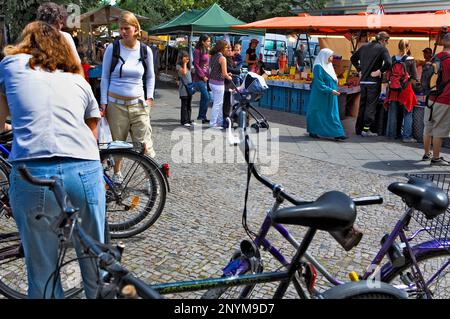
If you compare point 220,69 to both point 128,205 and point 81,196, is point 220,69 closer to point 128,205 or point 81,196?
point 128,205

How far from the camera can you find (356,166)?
23.3 feet

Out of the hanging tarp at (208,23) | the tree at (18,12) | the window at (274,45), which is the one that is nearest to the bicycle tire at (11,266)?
the tree at (18,12)

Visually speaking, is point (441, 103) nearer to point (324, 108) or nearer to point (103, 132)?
point (324, 108)

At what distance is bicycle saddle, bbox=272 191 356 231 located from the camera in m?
1.81

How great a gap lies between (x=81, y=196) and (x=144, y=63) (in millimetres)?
2707

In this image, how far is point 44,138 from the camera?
224 centimetres

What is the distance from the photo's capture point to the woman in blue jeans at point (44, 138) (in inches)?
88.5

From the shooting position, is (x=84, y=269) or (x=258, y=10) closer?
(x=84, y=269)

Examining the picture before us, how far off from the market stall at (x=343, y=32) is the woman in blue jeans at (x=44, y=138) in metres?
9.43

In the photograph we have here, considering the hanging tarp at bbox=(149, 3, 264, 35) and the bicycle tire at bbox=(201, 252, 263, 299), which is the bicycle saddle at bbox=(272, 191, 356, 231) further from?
the hanging tarp at bbox=(149, 3, 264, 35)
